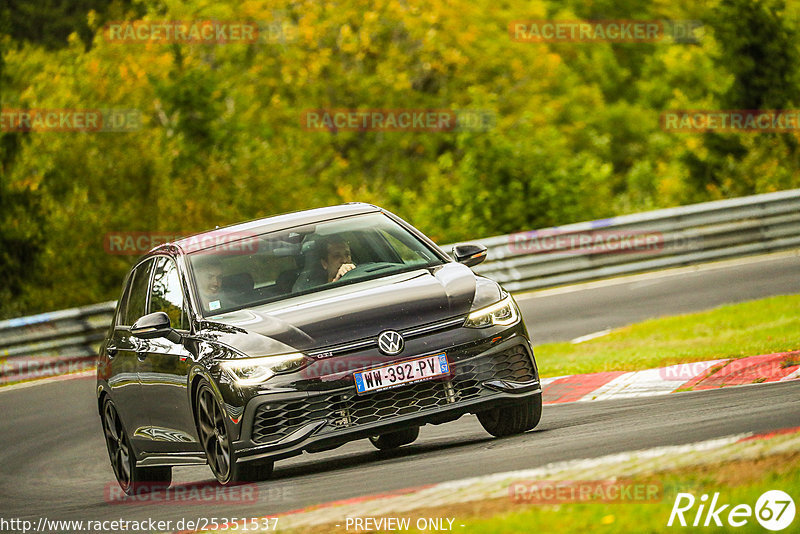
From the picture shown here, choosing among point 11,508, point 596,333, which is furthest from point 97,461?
point 596,333

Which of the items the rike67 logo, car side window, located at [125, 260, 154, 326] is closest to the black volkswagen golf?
car side window, located at [125, 260, 154, 326]

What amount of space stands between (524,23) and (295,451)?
41247 mm

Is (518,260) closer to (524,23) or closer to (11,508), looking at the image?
(11,508)

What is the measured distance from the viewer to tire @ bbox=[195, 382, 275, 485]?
28.3ft

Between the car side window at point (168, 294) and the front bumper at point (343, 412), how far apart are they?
3.89 ft

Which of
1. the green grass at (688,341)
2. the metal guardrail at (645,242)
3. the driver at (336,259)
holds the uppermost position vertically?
the driver at (336,259)

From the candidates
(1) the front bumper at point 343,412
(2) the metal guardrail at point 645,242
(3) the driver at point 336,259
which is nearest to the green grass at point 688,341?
(3) the driver at point 336,259

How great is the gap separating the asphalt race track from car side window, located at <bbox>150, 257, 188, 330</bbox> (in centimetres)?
121

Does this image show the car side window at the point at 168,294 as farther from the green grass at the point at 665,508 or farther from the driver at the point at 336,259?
the green grass at the point at 665,508

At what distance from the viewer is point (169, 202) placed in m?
26.9

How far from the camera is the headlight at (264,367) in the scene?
331 inches

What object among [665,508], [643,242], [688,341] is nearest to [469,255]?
[665,508]

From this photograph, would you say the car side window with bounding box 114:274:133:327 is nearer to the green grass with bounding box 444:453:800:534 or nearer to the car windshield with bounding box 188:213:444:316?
the car windshield with bounding box 188:213:444:316

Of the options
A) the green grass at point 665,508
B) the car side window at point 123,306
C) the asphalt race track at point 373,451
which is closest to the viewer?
the green grass at point 665,508
